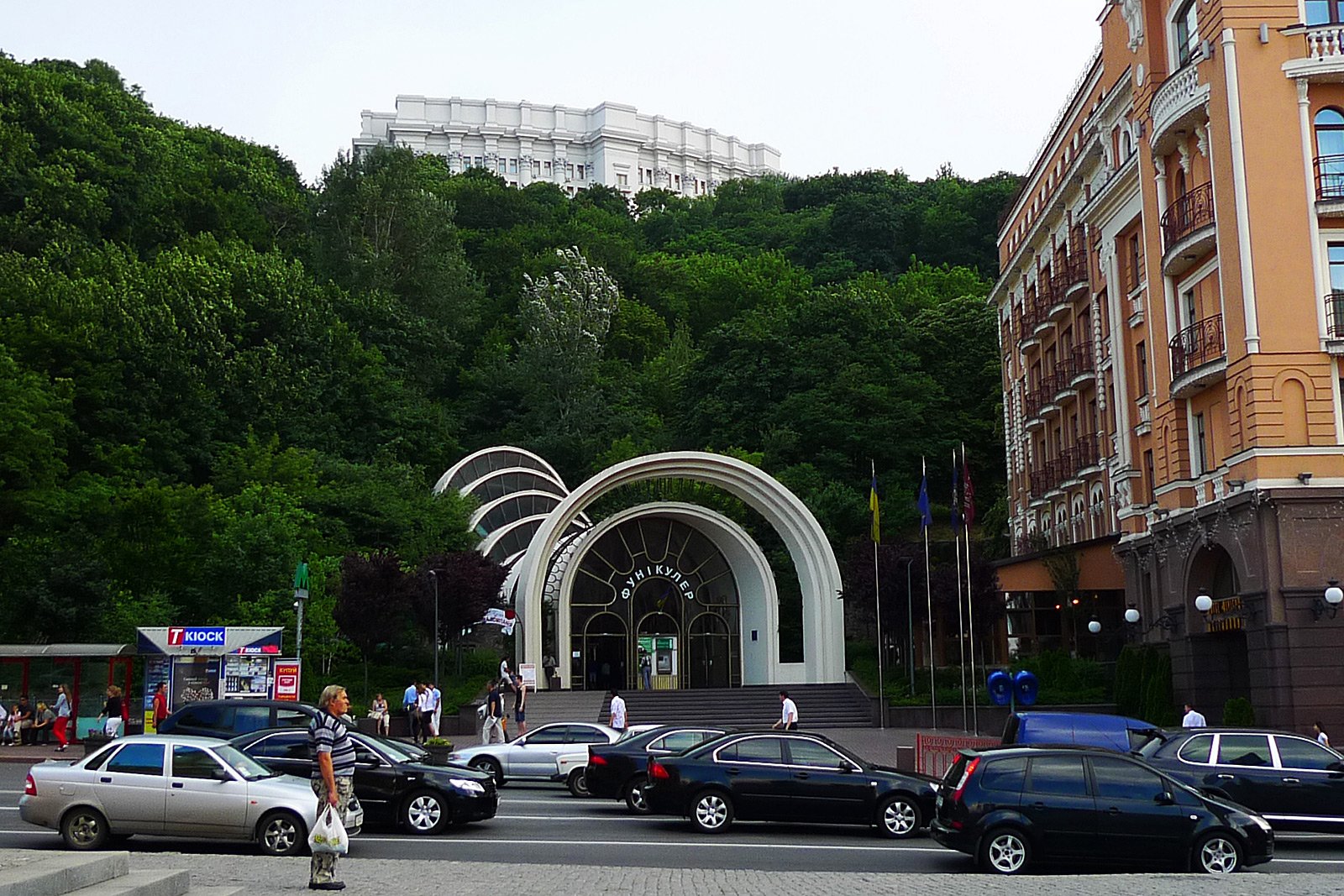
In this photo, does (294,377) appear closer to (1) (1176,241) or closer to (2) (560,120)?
(1) (1176,241)

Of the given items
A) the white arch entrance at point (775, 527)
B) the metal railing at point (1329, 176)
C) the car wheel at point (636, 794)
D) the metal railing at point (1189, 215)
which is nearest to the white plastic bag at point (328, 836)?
the car wheel at point (636, 794)

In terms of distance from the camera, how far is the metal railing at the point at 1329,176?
31.0 meters

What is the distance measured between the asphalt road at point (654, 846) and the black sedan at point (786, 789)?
0.95 feet

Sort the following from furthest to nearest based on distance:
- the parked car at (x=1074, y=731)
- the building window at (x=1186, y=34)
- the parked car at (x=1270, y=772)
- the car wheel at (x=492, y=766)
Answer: the building window at (x=1186, y=34) < the car wheel at (x=492, y=766) < the parked car at (x=1074, y=731) < the parked car at (x=1270, y=772)

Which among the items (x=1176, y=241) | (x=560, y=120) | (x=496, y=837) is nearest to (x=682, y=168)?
(x=560, y=120)

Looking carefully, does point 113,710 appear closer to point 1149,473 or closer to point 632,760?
point 632,760

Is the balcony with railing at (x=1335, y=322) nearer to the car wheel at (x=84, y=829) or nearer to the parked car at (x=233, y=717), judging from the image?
the parked car at (x=233, y=717)

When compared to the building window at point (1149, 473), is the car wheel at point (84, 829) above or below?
below

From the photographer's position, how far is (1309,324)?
30.6 m

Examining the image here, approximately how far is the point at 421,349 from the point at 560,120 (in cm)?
9978

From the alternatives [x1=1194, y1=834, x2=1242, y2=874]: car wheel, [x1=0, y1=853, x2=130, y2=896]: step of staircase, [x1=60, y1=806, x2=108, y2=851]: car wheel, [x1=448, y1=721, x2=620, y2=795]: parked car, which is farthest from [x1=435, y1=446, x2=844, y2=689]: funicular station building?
[x1=0, y1=853, x2=130, y2=896]: step of staircase

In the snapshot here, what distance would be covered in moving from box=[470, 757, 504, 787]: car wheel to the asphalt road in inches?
205

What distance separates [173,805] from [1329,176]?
91.6 ft

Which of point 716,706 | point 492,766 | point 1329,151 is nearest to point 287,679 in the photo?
point 492,766
